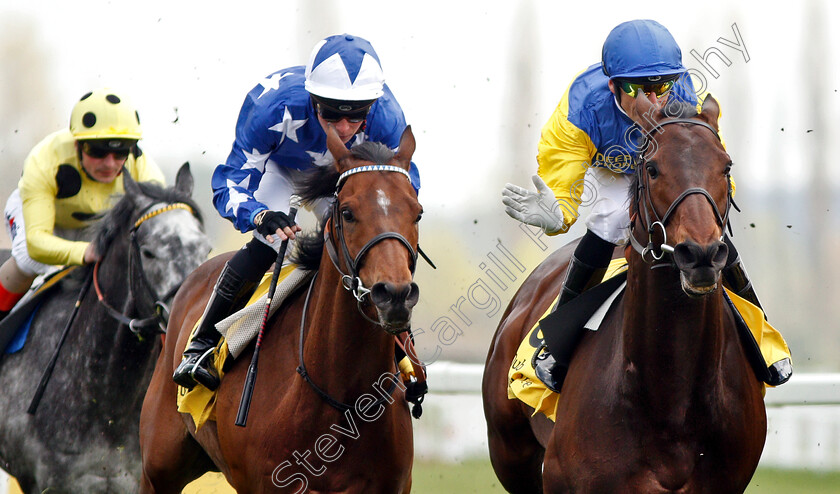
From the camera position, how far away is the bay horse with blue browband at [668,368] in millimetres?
3062

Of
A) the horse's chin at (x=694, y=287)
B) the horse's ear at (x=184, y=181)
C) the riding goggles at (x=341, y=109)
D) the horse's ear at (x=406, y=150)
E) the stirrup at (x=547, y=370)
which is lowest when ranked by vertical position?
the stirrup at (x=547, y=370)

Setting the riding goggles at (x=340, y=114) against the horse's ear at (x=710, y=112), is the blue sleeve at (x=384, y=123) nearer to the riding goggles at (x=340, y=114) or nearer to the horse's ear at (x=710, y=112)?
the riding goggles at (x=340, y=114)

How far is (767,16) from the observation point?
7.03 meters

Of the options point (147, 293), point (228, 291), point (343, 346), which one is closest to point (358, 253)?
point (343, 346)

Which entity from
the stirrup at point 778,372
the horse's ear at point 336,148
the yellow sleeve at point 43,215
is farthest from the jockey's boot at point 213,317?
the stirrup at point 778,372

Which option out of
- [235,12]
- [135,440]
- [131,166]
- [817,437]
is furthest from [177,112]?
[817,437]

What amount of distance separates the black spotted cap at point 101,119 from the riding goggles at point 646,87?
3074 mm

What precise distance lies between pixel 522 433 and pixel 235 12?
14.6 ft

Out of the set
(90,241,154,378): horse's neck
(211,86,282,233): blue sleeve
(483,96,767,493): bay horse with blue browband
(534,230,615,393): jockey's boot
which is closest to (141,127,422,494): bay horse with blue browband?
(211,86,282,233): blue sleeve

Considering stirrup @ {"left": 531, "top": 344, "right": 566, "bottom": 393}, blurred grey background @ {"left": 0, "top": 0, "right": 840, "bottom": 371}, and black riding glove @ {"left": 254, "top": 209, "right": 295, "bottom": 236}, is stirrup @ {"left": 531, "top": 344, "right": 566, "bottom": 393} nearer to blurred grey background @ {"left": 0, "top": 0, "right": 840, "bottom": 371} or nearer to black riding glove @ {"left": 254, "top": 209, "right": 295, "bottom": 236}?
black riding glove @ {"left": 254, "top": 209, "right": 295, "bottom": 236}

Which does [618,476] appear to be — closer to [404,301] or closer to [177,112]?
[404,301]

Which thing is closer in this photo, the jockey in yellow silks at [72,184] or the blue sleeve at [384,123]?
the blue sleeve at [384,123]

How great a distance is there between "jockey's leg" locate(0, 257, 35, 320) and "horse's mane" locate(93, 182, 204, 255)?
822 millimetres

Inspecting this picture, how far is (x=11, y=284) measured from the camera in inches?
236
